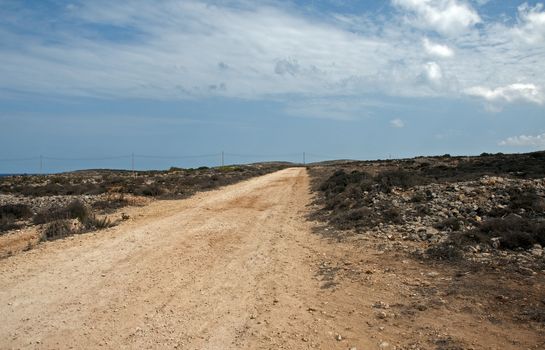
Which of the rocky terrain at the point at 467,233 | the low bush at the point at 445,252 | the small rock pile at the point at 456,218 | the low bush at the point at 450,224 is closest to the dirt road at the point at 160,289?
the rocky terrain at the point at 467,233

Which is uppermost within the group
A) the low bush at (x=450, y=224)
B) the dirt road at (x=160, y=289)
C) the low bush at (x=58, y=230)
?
the low bush at (x=450, y=224)

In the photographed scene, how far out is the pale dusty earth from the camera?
18.8ft

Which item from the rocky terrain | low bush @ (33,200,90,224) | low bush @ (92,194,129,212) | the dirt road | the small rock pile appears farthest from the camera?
low bush @ (92,194,129,212)

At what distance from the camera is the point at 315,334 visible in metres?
5.91

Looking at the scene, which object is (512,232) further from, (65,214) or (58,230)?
(65,214)

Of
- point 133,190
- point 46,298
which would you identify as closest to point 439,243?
point 46,298

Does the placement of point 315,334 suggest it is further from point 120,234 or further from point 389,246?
point 120,234

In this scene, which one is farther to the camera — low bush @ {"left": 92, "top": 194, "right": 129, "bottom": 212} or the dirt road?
low bush @ {"left": 92, "top": 194, "right": 129, "bottom": 212}

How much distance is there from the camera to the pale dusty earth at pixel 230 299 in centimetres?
573

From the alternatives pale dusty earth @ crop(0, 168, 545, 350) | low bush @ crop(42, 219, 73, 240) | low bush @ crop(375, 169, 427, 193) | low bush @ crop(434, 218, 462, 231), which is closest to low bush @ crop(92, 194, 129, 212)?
low bush @ crop(42, 219, 73, 240)

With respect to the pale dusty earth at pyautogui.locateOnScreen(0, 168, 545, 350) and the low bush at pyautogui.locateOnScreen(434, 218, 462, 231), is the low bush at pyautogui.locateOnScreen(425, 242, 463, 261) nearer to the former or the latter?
the pale dusty earth at pyautogui.locateOnScreen(0, 168, 545, 350)

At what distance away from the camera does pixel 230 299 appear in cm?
727

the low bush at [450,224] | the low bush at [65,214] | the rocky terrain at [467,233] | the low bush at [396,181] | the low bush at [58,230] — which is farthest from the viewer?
the low bush at [396,181]

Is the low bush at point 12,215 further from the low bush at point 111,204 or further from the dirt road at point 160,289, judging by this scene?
the dirt road at point 160,289
